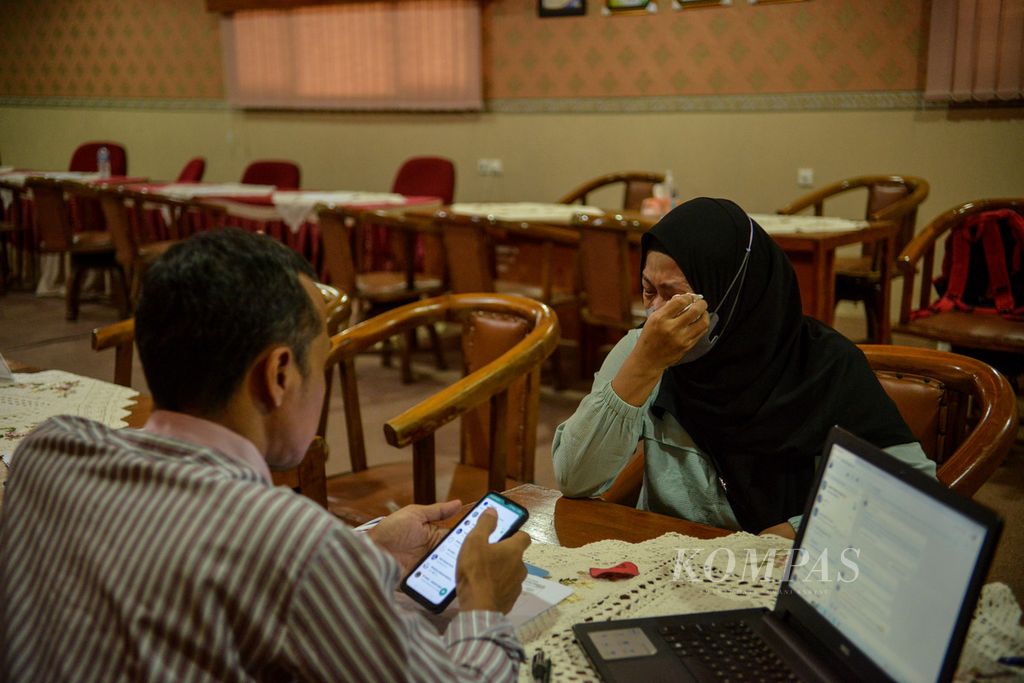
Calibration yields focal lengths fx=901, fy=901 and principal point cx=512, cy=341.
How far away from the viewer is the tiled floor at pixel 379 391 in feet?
9.07

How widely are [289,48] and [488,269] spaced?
4737 mm

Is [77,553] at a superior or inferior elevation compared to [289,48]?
inferior

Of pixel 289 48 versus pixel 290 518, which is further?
pixel 289 48

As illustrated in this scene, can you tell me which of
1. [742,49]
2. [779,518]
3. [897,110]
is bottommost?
[779,518]

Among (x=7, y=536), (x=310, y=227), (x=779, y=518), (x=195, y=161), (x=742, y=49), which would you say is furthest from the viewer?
(x=195, y=161)

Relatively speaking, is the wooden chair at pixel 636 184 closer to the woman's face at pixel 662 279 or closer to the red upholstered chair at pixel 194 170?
the red upholstered chair at pixel 194 170

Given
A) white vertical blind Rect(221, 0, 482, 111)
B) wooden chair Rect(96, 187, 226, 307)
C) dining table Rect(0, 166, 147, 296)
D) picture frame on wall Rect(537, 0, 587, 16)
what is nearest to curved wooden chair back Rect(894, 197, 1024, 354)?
picture frame on wall Rect(537, 0, 587, 16)

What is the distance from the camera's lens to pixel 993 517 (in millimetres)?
729

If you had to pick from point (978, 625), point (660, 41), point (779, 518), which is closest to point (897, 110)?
point (660, 41)

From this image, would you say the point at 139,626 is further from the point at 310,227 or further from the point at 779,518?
the point at 310,227

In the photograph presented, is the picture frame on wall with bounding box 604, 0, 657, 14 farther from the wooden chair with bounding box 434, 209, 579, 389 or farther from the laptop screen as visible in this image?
the laptop screen

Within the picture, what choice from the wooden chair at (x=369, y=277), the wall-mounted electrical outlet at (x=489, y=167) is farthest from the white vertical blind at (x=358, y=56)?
the wooden chair at (x=369, y=277)

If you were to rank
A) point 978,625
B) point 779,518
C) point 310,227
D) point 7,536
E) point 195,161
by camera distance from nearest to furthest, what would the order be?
point 7,536 → point 978,625 → point 779,518 → point 310,227 → point 195,161

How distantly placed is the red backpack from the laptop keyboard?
2710mm
